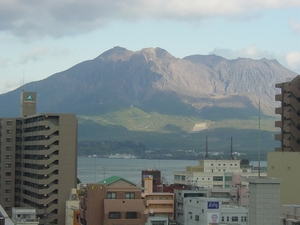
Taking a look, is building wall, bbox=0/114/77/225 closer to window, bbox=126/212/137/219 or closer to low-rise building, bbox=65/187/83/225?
low-rise building, bbox=65/187/83/225

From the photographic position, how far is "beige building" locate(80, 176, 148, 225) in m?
50.6

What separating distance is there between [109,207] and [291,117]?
1536cm

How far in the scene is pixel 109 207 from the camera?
166ft

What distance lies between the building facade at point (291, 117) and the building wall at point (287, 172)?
640 cm

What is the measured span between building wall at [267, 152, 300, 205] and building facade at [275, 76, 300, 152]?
21.0 ft

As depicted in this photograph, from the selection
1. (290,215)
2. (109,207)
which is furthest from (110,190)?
(290,215)

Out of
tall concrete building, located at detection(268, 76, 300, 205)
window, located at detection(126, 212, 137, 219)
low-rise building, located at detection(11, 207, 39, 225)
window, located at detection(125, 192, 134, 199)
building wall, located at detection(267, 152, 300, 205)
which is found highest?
tall concrete building, located at detection(268, 76, 300, 205)

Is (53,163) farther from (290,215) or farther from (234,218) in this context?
(290,215)

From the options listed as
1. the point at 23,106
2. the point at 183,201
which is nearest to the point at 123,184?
the point at 183,201

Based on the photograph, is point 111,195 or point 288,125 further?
point 288,125

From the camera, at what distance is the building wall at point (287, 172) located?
155ft

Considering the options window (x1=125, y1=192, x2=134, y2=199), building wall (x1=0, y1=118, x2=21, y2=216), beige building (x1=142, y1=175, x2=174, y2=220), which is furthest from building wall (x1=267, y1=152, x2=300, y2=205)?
building wall (x1=0, y1=118, x2=21, y2=216)

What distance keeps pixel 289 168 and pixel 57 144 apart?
25.5 meters

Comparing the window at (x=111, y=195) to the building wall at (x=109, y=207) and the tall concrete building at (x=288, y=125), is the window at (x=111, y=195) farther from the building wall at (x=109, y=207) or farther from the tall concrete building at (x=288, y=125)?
the tall concrete building at (x=288, y=125)
